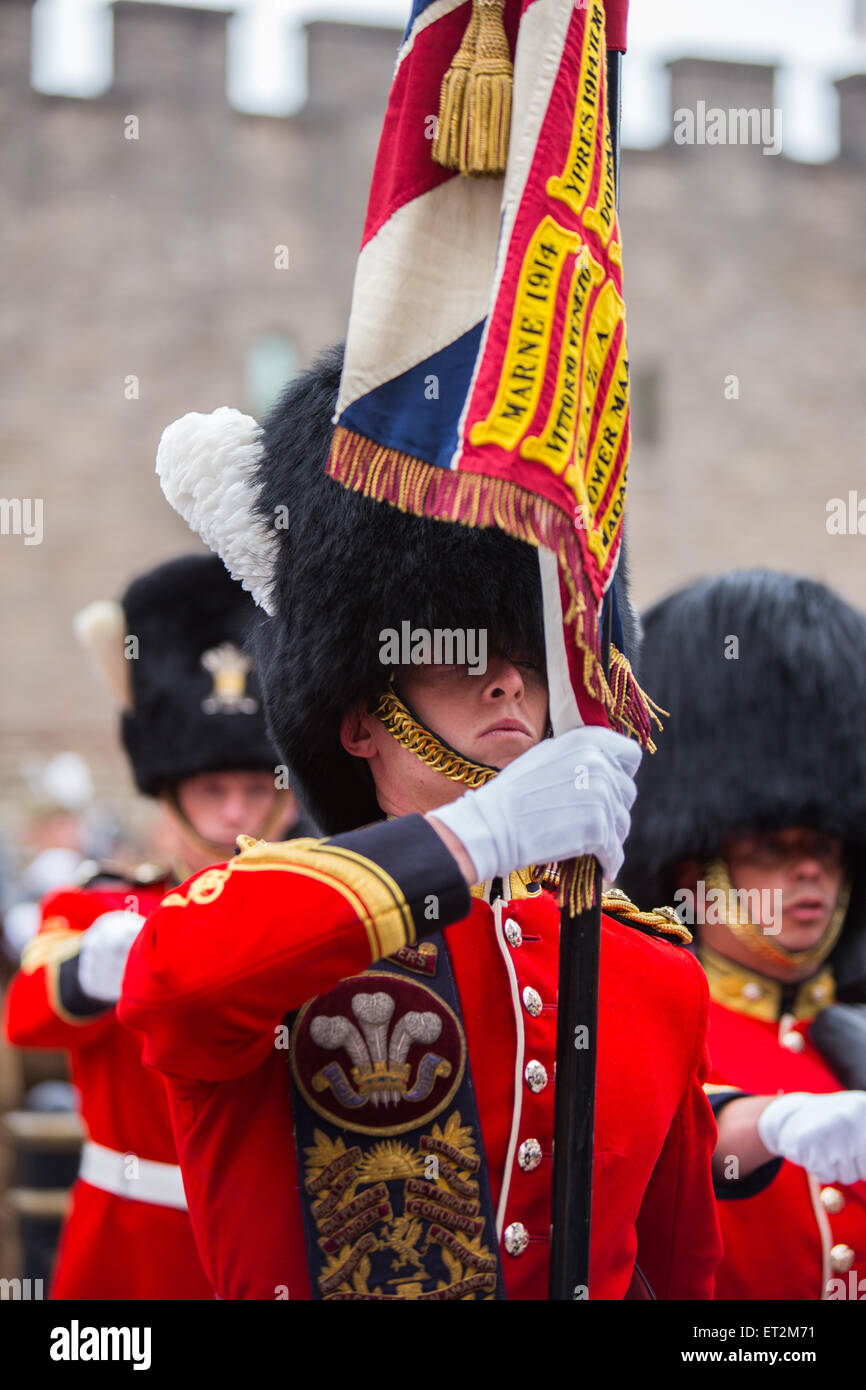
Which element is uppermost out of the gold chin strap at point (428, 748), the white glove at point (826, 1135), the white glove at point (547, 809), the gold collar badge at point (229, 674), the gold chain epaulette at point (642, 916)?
the gold collar badge at point (229, 674)

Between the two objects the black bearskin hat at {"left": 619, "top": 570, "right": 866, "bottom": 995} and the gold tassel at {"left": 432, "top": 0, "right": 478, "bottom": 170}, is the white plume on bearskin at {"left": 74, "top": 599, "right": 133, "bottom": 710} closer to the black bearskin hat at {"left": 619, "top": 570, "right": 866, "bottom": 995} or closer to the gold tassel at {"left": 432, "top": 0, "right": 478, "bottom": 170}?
the black bearskin hat at {"left": 619, "top": 570, "right": 866, "bottom": 995}

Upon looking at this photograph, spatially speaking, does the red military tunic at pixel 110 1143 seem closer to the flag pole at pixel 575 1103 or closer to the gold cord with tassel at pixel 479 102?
the flag pole at pixel 575 1103

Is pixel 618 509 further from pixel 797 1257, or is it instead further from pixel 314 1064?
pixel 797 1257

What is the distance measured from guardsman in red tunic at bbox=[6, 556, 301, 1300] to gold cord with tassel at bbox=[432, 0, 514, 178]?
6.48ft

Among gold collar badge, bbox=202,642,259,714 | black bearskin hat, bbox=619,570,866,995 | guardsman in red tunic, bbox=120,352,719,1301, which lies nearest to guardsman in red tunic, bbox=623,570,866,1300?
black bearskin hat, bbox=619,570,866,995

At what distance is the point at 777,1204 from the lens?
10.0 feet

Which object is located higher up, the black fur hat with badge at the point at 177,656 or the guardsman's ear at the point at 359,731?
the black fur hat with badge at the point at 177,656

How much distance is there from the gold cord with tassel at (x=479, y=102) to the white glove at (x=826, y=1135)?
4.92ft

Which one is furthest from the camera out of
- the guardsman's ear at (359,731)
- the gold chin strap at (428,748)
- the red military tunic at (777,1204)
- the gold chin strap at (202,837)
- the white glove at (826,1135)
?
the gold chin strap at (202,837)

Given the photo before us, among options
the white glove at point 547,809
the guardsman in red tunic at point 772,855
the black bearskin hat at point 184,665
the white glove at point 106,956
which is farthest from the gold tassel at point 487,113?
the black bearskin hat at point 184,665

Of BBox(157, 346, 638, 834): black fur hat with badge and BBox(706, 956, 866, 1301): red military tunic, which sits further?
BBox(706, 956, 866, 1301): red military tunic

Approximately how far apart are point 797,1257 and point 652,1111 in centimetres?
102

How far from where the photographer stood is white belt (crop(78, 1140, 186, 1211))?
3.70 m

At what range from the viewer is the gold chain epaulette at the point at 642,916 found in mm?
2279
